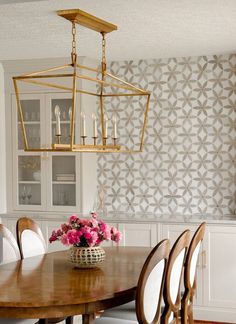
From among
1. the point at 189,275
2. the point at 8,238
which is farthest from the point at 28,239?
the point at 189,275

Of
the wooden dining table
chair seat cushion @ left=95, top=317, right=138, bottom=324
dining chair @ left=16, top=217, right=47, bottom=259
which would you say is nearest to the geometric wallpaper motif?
dining chair @ left=16, top=217, right=47, bottom=259

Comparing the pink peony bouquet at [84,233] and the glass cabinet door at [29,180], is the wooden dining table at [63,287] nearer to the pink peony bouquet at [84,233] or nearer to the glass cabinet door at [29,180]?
the pink peony bouquet at [84,233]

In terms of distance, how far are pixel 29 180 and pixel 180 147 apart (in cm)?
157

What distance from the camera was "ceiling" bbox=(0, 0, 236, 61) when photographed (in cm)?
376

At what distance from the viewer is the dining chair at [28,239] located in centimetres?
439

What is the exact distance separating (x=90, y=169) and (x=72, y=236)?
231 cm

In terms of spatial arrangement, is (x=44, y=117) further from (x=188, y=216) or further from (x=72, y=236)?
(x=72, y=236)

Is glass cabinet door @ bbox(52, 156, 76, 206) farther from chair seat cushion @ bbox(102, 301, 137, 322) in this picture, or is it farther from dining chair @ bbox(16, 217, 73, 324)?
chair seat cushion @ bbox(102, 301, 137, 322)

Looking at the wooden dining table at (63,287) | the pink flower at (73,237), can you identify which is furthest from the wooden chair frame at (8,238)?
the pink flower at (73,237)

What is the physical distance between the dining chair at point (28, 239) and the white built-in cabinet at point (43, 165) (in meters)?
1.27

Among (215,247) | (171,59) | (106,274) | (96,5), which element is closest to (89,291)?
(106,274)

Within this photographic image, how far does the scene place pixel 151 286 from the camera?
321 cm

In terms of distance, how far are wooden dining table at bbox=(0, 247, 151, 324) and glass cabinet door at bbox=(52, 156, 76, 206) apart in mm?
1757

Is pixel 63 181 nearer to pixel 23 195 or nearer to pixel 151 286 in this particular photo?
pixel 23 195
